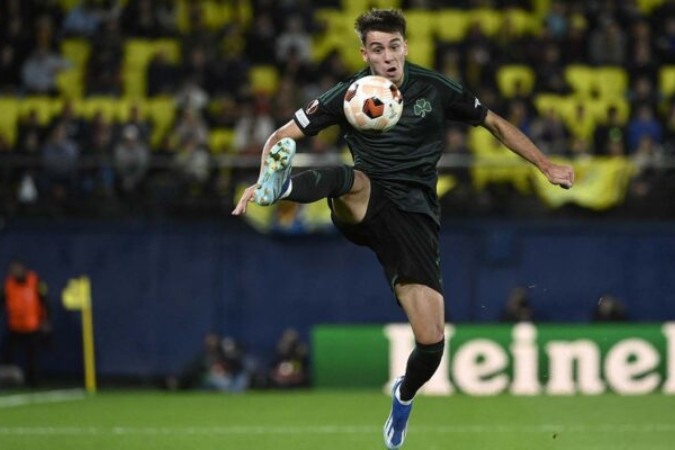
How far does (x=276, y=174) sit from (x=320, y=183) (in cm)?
31

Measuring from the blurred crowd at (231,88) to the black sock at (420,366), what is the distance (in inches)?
390

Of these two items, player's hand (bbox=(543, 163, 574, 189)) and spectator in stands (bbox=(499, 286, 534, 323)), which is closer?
player's hand (bbox=(543, 163, 574, 189))

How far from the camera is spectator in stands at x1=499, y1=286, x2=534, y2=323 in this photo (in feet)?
59.4

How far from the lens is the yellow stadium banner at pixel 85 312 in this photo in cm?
1852

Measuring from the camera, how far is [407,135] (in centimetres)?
840

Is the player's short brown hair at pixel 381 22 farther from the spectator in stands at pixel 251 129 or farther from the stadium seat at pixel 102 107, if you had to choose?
the stadium seat at pixel 102 107

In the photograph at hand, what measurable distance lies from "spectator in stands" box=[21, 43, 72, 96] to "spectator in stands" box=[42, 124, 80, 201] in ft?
6.20

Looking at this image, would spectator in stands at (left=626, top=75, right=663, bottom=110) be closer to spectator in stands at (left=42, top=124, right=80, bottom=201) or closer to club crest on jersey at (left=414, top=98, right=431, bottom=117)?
spectator in stands at (left=42, top=124, right=80, bottom=201)

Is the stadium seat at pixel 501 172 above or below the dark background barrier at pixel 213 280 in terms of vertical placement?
Answer: above

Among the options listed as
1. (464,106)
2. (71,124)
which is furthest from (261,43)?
(464,106)

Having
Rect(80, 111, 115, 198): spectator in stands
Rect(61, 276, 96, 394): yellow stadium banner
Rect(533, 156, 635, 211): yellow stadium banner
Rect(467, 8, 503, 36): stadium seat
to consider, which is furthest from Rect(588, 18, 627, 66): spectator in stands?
Rect(61, 276, 96, 394): yellow stadium banner

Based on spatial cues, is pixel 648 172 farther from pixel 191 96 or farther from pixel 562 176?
pixel 562 176

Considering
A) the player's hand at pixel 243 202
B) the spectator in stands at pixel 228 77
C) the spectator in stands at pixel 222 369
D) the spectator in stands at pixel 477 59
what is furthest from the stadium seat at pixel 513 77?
the player's hand at pixel 243 202

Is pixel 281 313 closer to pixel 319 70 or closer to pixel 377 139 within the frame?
pixel 319 70
